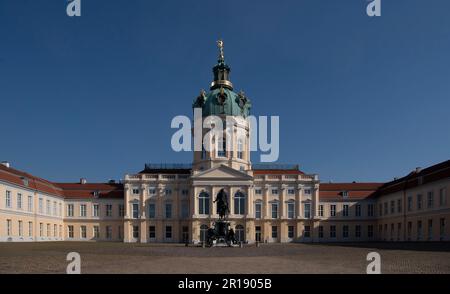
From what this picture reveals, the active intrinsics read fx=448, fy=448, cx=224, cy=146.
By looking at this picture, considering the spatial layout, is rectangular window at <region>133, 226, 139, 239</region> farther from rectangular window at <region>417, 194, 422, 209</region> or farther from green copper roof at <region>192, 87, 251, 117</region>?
rectangular window at <region>417, 194, 422, 209</region>

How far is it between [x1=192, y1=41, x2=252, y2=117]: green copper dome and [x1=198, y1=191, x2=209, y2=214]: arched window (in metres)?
13.4

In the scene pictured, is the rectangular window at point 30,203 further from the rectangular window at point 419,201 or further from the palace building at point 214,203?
the rectangular window at point 419,201

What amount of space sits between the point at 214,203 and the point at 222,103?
16.3 m

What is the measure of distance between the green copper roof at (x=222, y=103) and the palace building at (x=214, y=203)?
163 millimetres

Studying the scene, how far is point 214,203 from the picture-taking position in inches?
2544

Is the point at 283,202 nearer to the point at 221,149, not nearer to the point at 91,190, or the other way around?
the point at 221,149

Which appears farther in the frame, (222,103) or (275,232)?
(222,103)

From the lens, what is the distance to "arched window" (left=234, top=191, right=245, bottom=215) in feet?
214

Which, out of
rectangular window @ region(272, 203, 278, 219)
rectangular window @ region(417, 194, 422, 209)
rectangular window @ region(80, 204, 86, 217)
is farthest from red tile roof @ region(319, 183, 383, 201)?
rectangular window @ region(80, 204, 86, 217)

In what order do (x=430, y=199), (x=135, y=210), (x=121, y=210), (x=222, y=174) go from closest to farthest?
1. (x=430, y=199)
2. (x=222, y=174)
3. (x=135, y=210)
4. (x=121, y=210)

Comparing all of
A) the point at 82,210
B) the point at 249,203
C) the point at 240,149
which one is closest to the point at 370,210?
the point at 249,203
